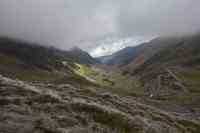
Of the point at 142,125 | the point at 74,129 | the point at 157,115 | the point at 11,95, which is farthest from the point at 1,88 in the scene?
the point at 157,115

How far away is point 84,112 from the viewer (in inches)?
1087

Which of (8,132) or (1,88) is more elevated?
(1,88)

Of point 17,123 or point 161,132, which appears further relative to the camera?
point 161,132

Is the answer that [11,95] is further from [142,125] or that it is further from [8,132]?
[142,125]

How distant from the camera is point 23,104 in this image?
26.5 m

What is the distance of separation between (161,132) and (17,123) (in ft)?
49.2

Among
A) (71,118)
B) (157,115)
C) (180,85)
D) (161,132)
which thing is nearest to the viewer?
(71,118)

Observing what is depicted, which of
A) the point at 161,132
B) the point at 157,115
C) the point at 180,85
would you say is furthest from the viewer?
the point at 180,85

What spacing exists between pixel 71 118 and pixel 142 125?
7.51 metres

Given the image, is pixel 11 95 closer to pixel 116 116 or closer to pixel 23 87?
pixel 23 87

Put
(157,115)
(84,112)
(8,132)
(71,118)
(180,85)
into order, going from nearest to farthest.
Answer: (8,132) → (71,118) → (84,112) → (157,115) → (180,85)

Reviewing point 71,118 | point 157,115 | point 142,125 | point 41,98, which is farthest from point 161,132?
point 41,98

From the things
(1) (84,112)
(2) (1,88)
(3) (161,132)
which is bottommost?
(3) (161,132)

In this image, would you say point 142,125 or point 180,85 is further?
point 180,85
